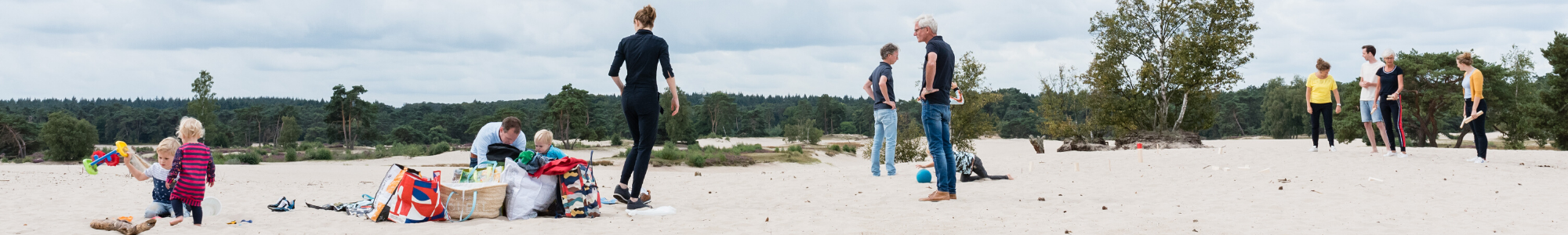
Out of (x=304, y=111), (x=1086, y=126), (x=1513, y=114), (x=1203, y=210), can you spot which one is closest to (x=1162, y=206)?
(x=1203, y=210)

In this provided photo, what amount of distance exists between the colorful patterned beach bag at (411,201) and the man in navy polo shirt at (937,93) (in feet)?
11.7

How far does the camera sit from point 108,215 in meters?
6.31

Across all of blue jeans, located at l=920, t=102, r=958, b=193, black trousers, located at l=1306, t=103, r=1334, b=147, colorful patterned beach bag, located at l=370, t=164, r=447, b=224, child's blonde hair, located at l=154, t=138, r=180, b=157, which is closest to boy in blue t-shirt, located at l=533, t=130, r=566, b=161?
colorful patterned beach bag, located at l=370, t=164, r=447, b=224

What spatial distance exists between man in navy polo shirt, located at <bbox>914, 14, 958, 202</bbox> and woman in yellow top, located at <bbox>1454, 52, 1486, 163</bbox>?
7.23 metres

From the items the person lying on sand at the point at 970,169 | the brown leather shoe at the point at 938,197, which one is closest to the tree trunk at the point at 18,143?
the person lying on sand at the point at 970,169

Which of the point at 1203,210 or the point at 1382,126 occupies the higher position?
the point at 1382,126

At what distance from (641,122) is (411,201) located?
162 centimetres

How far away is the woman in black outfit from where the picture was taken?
596cm

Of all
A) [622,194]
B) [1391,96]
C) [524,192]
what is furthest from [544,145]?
[1391,96]

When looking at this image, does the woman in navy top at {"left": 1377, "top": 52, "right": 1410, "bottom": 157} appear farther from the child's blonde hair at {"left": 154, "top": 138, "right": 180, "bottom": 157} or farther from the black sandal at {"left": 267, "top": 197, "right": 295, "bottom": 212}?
the child's blonde hair at {"left": 154, "top": 138, "right": 180, "bottom": 157}

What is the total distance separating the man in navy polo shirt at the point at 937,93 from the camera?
21.3 ft

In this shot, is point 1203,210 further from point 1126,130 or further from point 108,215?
point 1126,130

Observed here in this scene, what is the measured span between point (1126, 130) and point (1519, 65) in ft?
123

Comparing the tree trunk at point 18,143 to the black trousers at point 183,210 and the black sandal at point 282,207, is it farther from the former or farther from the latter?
the black trousers at point 183,210
